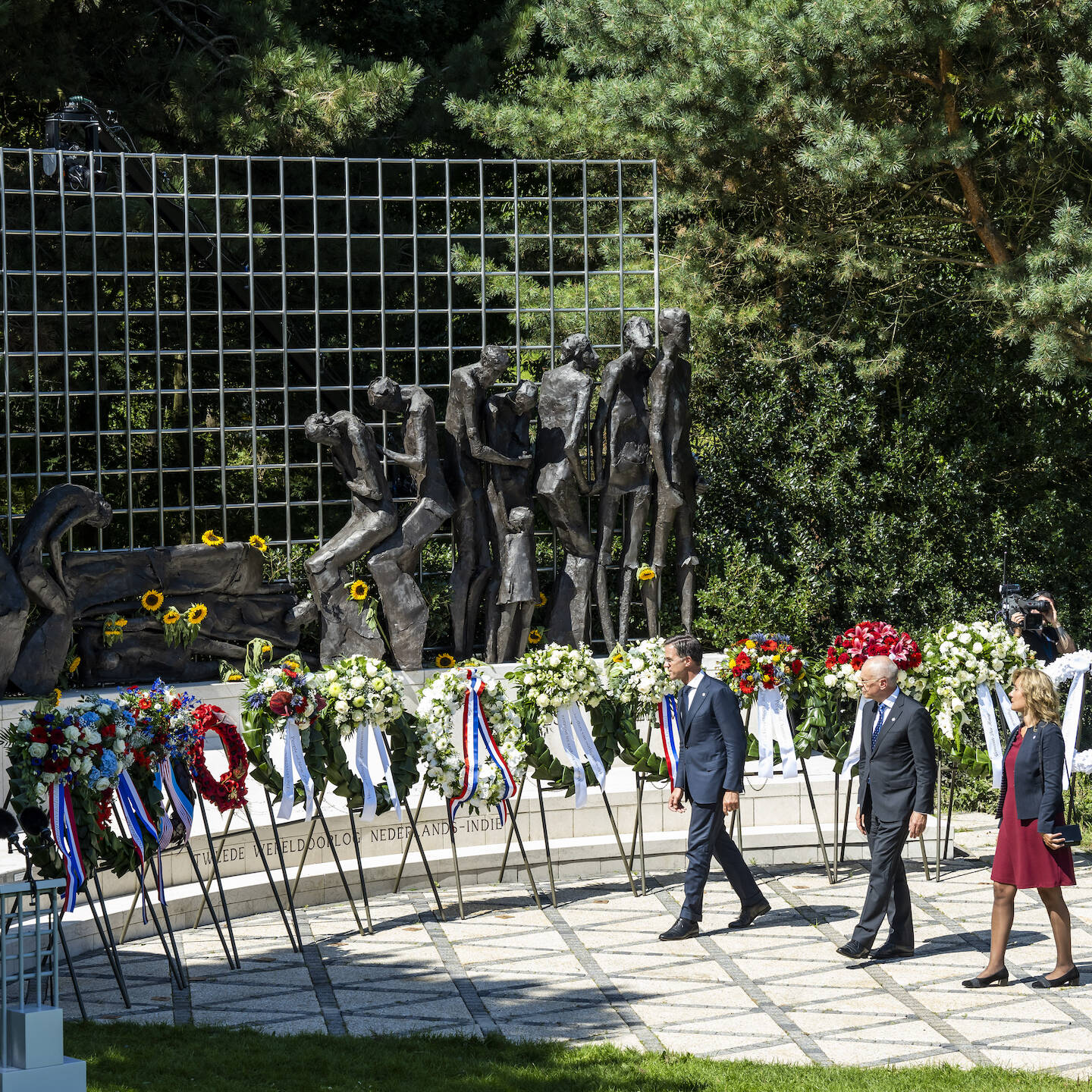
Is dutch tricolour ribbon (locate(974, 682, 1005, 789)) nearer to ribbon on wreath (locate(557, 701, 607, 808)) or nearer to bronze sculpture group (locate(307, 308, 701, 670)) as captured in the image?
ribbon on wreath (locate(557, 701, 607, 808))

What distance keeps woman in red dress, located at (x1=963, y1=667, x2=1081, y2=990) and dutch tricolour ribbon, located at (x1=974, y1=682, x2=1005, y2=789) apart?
1767mm

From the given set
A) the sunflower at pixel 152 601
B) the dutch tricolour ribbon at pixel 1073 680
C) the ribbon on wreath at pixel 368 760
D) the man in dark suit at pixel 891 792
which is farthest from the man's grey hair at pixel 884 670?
the sunflower at pixel 152 601

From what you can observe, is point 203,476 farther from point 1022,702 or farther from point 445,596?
point 1022,702

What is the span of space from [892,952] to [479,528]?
4797 millimetres

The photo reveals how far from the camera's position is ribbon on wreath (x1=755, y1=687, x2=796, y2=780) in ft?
27.7

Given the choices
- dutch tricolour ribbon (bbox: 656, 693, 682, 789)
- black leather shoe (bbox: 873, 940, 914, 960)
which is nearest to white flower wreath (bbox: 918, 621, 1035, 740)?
dutch tricolour ribbon (bbox: 656, 693, 682, 789)

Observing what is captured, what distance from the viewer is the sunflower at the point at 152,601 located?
9.98 metres

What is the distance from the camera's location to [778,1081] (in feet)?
17.3

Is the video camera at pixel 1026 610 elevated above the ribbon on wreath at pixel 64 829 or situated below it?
above

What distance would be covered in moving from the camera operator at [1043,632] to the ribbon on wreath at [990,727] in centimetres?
51

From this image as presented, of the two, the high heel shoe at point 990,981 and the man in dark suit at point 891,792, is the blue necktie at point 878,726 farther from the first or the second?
the high heel shoe at point 990,981

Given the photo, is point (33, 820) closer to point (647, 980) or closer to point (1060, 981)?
point (647, 980)

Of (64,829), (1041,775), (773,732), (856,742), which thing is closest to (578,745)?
(773,732)

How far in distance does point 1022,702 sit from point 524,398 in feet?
16.5
